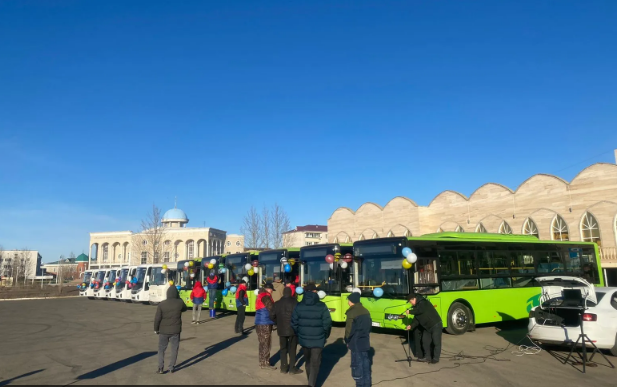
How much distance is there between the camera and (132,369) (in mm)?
9531

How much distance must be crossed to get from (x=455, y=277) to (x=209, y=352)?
7.39 metres

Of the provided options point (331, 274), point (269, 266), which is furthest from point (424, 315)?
point (269, 266)

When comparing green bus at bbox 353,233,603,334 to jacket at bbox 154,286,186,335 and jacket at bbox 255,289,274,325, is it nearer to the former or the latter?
jacket at bbox 255,289,274,325

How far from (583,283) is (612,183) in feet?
72.6

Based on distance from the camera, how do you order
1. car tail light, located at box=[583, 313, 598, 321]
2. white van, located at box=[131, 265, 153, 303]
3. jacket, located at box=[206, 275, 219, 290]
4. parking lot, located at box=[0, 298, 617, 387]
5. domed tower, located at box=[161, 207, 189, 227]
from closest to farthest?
parking lot, located at box=[0, 298, 617, 387] < car tail light, located at box=[583, 313, 598, 321] < jacket, located at box=[206, 275, 219, 290] < white van, located at box=[131, 265, 153, 303] < domed tower, located at box=[161, 207, 189, 227]

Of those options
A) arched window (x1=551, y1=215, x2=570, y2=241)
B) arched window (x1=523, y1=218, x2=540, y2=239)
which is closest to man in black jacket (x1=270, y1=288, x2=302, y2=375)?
arched window (x1=551, y1=215, x2=570, y2=241)

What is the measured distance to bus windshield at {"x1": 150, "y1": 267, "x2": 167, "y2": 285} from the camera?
1056 inches

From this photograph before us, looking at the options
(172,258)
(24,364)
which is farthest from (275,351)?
(172,258)

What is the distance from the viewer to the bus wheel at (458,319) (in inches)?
525

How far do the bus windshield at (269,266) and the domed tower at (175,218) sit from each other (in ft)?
312

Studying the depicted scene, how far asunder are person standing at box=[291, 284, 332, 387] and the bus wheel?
661 cm

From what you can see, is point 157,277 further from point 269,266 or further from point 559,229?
point 559,229

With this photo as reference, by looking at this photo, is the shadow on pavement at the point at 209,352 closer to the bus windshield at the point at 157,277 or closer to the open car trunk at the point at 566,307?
the open car trunk at the point at 566,307

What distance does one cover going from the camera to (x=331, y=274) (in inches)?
620
